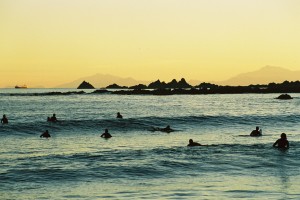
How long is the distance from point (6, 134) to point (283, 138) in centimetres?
2444

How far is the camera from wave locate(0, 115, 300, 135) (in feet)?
162

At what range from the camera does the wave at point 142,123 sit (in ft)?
162

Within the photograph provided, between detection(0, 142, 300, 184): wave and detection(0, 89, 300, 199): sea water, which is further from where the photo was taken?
detection(0, 142, 300, 184): wave

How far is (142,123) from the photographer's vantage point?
5712cm

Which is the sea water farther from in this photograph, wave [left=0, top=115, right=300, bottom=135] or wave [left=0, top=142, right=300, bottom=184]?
wave [left=0, top=115, right=300, bottom=135]

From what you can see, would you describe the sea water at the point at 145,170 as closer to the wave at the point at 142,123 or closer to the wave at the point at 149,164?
the wave at the point at 149,164

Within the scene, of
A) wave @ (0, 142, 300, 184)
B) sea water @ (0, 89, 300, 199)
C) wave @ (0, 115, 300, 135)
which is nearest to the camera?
sea water @ (0, 89, 300, 199)

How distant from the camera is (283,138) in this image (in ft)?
97.6

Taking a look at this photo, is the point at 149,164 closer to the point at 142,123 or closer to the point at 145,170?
the point at 145,170

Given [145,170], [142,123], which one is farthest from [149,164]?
[142,123]

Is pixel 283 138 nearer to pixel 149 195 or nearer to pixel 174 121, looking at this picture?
pixel 149 195

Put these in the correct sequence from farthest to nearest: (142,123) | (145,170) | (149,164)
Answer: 1. (142,123)
2. (149,164)
3. (145,170)

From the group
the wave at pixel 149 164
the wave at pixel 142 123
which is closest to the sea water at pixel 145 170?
the wave at pixel 149 164

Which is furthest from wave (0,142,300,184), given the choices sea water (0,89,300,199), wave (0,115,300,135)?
wave (0,115,300,135)
